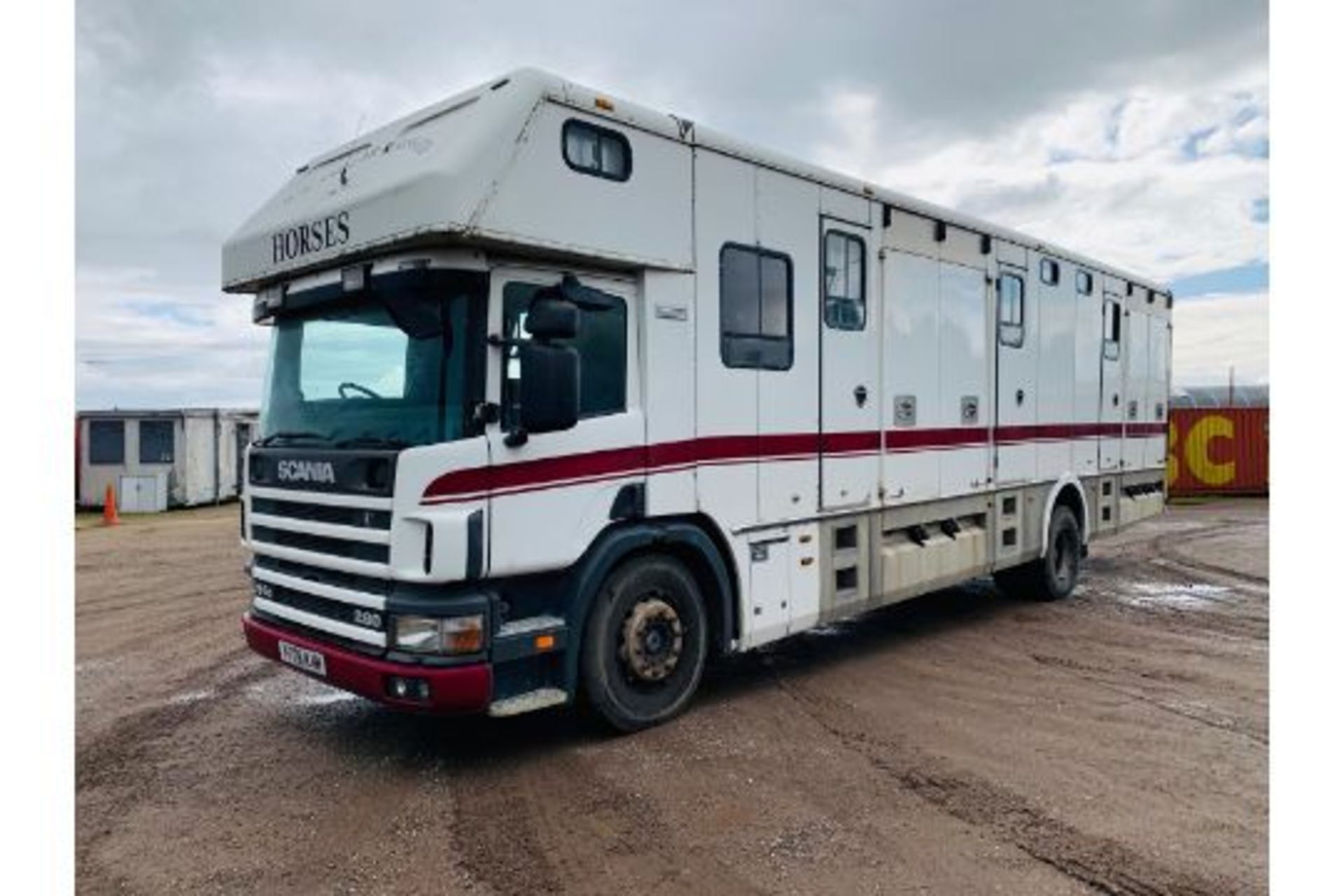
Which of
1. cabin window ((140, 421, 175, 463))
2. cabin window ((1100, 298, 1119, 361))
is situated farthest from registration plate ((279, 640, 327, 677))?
cabin window ((140, 421, 175, 463))

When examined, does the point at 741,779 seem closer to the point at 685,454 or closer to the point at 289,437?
the point at 685,454

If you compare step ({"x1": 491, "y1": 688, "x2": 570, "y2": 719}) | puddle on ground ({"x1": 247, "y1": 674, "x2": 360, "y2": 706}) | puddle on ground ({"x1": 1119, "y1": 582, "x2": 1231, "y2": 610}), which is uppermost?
step ({"x1": 491, "y1": 688, "x2": 570, "y2": 719})

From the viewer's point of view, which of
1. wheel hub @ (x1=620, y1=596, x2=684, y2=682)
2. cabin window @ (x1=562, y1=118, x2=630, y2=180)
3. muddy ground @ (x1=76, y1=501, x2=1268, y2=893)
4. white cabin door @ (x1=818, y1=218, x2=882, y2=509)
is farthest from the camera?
white cabin door @ (x1=818, y1=218, x2=882, y2=509)

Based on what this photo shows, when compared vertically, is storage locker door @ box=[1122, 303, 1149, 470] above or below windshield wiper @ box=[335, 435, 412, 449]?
above

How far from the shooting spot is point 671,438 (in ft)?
18.2

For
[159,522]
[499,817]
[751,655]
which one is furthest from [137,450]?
[499,817]

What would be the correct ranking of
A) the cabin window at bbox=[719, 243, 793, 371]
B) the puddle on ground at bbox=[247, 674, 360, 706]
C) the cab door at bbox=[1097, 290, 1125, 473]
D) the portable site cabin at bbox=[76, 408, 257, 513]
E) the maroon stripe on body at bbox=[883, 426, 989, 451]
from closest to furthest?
1. the cabin window at bbox=[719, 243, 793, 371]
2. the puddle on ground at bbox=[247, 674, 360, 706]
3. the maroon stripe on body at bbox=[883, 426, 989, 451]
4. the cab door at bbox=[1097, 290, 1125, 473]
5. the portable site cabin at bbox=[76, 408, 257, 513]

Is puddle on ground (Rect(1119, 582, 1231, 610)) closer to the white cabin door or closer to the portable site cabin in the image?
the white cabin door

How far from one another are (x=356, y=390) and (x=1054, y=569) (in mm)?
7677

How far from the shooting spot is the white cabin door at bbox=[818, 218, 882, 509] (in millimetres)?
6609

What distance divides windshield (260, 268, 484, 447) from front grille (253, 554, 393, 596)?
70 cm

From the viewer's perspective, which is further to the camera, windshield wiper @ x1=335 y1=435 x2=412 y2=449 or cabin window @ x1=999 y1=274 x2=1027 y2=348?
cabin window @ x1=999 y1=274 x2=1027 y2=348

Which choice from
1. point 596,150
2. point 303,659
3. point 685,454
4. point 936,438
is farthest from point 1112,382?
point 303,659

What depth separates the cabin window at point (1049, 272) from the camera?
9273mm
